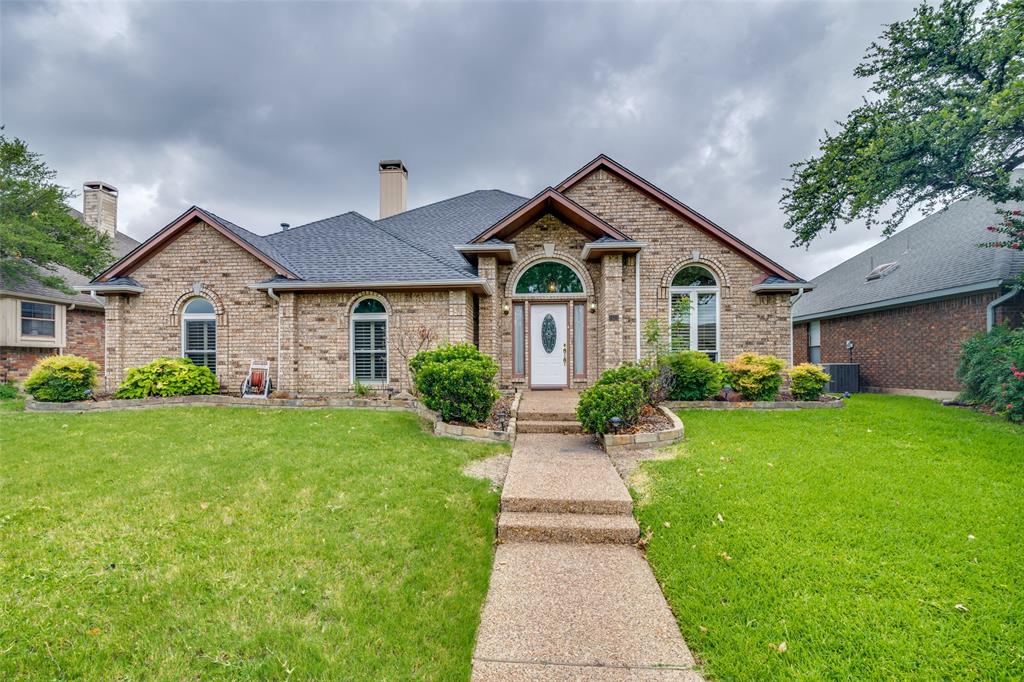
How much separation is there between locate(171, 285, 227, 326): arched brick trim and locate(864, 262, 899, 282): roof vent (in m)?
20.3

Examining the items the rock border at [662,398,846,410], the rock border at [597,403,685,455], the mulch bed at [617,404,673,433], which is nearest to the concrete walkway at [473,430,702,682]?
the rock border at [597,403,685,455]

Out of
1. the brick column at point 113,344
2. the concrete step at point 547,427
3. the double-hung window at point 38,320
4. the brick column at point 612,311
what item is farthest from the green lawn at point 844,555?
the double-hung window at point 38,320

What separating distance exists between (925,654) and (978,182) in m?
12.8

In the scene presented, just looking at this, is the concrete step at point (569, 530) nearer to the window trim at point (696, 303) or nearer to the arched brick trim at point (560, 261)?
the arched brick trim at point (560, 261)

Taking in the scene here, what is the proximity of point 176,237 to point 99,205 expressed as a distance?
13.1m

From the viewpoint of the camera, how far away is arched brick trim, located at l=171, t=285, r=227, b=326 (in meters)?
11.2

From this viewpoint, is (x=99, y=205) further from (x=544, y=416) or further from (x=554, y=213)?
(x=544, y=416)

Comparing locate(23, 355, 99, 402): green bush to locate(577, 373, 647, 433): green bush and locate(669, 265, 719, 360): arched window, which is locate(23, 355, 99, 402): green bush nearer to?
locate(577, 373, 647, 433): green bush

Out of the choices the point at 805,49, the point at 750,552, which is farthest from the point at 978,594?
the point at 805,49

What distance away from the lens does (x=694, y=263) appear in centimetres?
1142

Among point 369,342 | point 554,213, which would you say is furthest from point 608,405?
point 369,342

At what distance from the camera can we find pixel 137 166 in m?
13.5

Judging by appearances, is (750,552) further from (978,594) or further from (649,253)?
(649,253)

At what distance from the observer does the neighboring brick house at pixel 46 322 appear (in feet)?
48.4
